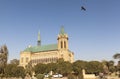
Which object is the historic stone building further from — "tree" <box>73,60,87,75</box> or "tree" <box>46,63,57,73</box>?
"tree" <box>73,60,87,75</box>

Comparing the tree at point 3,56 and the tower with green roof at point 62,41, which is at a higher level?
the tower with green roof at point 62,41

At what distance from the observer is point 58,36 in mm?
145625

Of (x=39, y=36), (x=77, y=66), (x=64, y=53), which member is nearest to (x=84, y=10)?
(x=77, y=66)

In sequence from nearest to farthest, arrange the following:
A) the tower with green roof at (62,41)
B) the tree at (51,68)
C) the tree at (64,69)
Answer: the tree at (64,69) < the tree at (51,68) < the tower with green roof at (62,41)

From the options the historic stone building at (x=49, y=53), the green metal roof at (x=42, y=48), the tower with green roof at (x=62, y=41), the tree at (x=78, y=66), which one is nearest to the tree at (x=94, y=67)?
the tree at (x=78, y=66)

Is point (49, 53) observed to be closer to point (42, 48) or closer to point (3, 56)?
point (42, 48)

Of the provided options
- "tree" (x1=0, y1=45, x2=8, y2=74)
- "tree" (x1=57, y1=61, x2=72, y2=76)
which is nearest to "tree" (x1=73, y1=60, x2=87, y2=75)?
"tree" (x1=57, y1=61, x2=72, y2=76)

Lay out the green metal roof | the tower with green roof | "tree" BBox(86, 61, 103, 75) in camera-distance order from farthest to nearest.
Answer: the green metal roof → the tower with green roof → "tree" BBox(86, 61, 103, 75)

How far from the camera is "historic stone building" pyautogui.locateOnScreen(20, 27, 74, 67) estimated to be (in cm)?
13988

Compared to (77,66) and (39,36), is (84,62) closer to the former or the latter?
(77,66)

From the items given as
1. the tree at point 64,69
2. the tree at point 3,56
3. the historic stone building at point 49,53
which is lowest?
the tree at point 64,69

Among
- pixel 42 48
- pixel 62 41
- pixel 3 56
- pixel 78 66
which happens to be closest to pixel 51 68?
pixel 78 66

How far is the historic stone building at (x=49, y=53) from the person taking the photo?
459 ft

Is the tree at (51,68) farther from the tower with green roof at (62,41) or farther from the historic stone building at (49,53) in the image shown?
the tower with green roof at (62,41)
